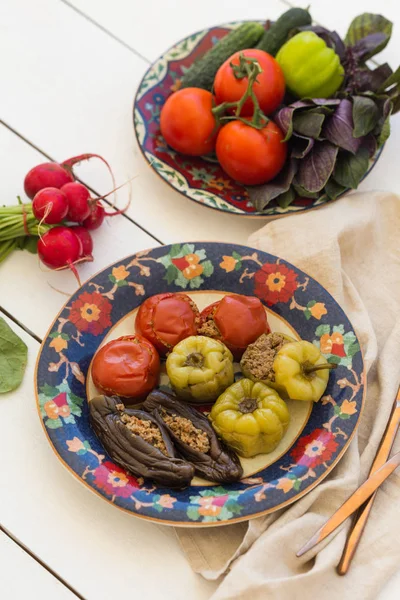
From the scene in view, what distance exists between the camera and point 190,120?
6.10 feet

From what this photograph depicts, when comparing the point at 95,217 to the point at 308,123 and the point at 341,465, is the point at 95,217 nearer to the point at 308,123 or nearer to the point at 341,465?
the point at 308,123

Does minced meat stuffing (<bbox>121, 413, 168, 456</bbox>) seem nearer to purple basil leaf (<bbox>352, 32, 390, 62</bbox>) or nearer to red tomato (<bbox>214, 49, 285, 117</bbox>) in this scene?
red tomato (<bbox>214, 49, 285, 117</bbox>)

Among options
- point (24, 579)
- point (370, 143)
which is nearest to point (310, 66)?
point (370, 143)

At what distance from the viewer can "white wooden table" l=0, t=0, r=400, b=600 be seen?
4.83ft

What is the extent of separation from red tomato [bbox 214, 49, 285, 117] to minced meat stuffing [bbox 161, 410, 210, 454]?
860 mm

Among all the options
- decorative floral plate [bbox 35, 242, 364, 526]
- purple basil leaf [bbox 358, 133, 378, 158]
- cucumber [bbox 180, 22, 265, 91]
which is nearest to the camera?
decorative floral plate [bbox 35, 242, 364, 526]

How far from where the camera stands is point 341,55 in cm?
194

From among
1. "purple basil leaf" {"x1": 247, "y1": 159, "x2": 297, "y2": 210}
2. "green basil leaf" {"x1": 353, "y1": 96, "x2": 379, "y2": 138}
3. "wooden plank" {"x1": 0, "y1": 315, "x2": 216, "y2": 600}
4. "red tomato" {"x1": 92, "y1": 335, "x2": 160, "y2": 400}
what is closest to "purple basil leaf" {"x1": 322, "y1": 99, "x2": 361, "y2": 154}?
"green basil leaf" {"x1": 353, "y1": 96, "x2": 379, "y2": 138}

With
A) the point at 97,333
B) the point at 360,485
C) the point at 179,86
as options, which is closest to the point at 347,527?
the point at 360,485

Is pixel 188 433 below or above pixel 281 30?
below

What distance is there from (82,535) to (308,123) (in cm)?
116

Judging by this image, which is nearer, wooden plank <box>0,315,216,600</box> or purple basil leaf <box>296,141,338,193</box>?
wooden plank <box>0,315,216,600</box>

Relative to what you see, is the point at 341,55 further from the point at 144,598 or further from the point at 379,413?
the point at 144,598

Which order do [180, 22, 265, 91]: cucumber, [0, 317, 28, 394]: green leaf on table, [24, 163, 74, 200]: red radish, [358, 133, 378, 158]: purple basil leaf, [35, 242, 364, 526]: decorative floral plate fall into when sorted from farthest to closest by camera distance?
[180, 22, 265, 91]: cucumber < [358, 133, 378, 158]: purple basil leaf < [24, 163, 74, 200]: red radish < [0, 317, 28, 394]: green leaf on table < [35, 242, 364, 526]: decorative floral plate
